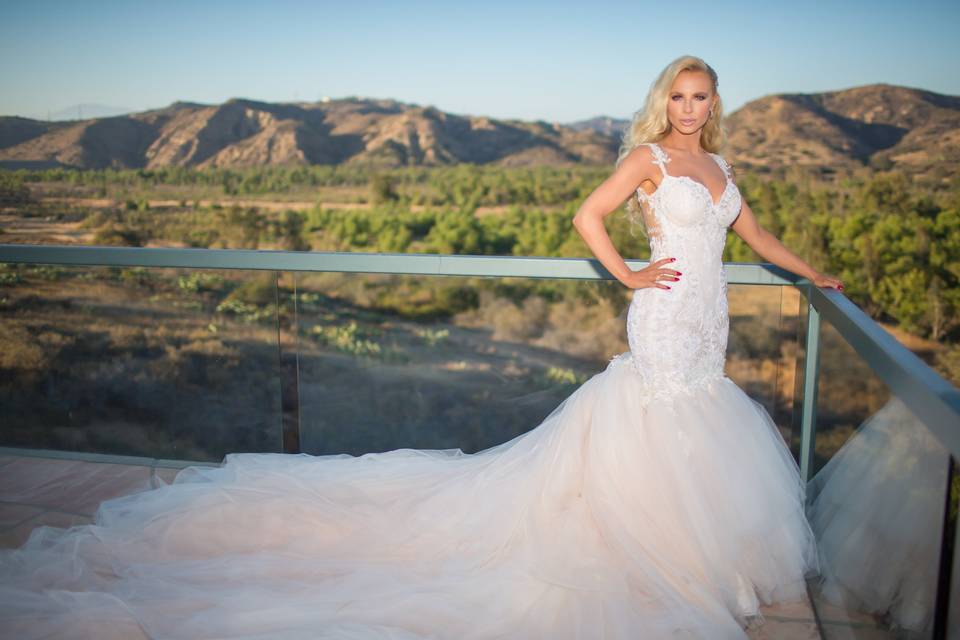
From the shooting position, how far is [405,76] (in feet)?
89.2

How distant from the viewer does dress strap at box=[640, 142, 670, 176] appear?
262 centimetres

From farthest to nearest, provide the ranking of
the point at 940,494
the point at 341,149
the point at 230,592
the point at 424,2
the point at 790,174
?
the point at 424,2 → the point at 341,149 → the point at 790,174 → the point at 230,592 → the point at 940,494

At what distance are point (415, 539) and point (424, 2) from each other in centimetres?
2603

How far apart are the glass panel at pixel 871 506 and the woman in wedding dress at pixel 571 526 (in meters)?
0.22

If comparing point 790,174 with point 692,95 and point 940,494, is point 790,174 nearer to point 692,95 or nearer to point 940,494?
point 692,95

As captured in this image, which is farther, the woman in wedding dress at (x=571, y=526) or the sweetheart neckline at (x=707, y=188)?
the sweetheart neckline at (x=707, y=188)

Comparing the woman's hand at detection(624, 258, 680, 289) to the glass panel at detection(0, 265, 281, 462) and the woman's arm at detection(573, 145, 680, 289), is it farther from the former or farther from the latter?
the glass panel at detection(0, 265, 281, 462)

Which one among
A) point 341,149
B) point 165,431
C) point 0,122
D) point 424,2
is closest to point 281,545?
point 165,431

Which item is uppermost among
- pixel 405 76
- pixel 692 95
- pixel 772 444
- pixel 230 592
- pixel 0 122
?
pixel 405 76

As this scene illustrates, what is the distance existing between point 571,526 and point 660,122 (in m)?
1.39

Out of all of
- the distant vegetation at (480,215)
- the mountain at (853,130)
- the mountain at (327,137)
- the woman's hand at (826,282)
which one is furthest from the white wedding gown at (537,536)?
the mountain at (327,137)

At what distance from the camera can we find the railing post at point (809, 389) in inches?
110

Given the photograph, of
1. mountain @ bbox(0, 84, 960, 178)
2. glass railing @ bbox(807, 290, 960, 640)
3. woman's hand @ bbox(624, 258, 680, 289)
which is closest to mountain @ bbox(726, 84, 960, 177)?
mountain @ bbox(0, 84, 960, 178)

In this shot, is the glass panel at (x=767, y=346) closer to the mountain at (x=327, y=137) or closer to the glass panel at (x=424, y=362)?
the glass panel at (x=424, y=362)
